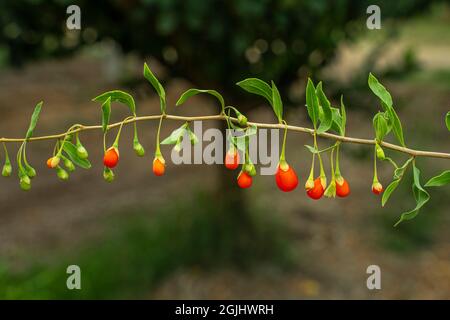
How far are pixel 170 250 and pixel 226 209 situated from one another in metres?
0.36

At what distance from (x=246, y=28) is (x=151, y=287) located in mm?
1370

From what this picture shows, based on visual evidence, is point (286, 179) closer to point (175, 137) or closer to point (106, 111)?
point (175, 137)

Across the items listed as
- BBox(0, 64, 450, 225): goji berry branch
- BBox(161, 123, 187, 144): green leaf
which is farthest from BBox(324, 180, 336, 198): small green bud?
BBox(161, 123, 187, 144): green leaf

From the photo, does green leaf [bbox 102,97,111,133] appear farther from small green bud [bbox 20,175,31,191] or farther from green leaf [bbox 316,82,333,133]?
green leaf [bbox 316,82,333,133]

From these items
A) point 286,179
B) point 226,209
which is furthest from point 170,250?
point 286,179

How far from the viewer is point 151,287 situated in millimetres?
3365

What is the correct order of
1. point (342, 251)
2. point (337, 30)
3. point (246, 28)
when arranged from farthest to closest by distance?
point (342, 251) < point (337, 30) < point (246, 28)

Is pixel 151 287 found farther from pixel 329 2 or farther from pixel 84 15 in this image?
pixel 329 2

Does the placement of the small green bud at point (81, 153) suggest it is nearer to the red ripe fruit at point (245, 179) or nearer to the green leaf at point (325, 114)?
the red ripe fruit at point (245, 179)

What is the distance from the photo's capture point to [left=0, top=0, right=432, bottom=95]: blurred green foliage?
283cm

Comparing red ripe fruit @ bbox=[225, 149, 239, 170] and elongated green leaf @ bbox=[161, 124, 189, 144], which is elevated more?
elongated green leaf @ bbox=[161, 124, 189, 144]

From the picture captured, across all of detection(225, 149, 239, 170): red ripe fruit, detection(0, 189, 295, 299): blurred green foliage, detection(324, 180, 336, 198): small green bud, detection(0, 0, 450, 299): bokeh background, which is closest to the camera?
detection(225, 149, 239, 170): red ripe fruit

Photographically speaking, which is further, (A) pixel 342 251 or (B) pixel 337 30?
(A) pixel 342 251

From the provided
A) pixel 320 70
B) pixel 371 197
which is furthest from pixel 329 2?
pixel 371 197
